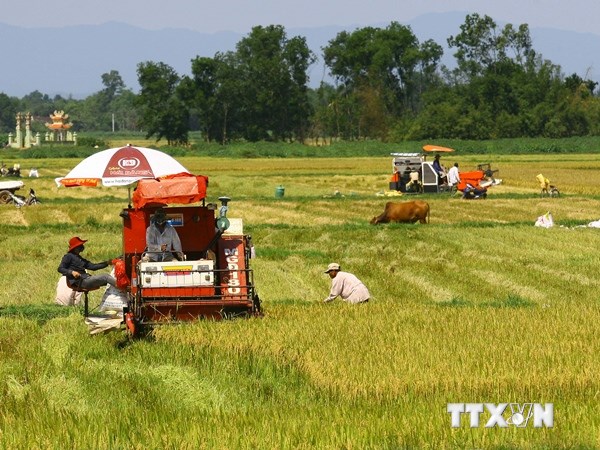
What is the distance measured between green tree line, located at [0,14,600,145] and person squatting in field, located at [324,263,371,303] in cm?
9522

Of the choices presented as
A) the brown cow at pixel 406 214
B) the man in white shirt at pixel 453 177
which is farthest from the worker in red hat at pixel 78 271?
the man in white shirt at pixel 453 177

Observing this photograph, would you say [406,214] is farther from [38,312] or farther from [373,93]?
[373,93]

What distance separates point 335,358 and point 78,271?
6044 millimetres

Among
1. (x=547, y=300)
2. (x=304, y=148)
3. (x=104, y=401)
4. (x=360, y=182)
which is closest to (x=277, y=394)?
(x=104, y=401)

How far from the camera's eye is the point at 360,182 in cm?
5906

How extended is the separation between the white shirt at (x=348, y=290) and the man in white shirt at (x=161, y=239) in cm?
320

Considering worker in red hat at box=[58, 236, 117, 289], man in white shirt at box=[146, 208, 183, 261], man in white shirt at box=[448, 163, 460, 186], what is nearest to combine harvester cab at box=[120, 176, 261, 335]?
man in white shirt at box=[146, 208, 183, 261]

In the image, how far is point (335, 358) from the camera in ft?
46.1

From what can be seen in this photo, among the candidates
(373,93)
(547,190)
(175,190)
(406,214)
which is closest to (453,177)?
(547,190)

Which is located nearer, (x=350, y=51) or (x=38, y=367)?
(x=38, y=367)

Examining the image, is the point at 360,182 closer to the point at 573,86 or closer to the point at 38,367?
the point at 38,367

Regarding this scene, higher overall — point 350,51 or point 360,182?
point 350,51

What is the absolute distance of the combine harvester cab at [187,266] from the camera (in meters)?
17.3

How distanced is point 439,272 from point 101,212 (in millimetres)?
18157
